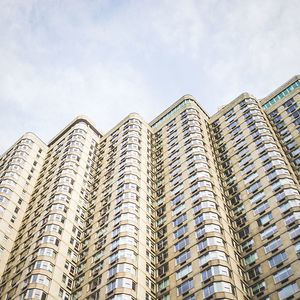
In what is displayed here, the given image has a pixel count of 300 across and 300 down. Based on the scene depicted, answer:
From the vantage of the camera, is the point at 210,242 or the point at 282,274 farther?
the point at 210,242

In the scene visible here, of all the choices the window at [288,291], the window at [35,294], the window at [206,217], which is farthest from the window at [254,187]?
the window at [35,294]

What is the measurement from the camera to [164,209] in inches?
2744

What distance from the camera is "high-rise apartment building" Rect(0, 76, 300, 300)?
54.0m

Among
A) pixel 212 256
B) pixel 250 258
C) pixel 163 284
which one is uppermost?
pixel 250 258

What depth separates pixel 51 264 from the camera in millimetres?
59938

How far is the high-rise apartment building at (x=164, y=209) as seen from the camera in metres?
54.0

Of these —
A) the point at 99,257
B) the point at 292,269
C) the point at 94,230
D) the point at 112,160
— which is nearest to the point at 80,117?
the point at 112,160

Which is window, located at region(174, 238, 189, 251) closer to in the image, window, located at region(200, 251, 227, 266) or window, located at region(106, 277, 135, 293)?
window, located at region(200, 251, 227, 266)

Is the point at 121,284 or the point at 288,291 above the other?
the point at 121,284

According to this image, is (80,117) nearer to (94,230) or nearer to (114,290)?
(94,230)

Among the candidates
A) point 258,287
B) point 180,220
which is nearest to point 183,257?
point 180,220

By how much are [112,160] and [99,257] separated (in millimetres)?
27966

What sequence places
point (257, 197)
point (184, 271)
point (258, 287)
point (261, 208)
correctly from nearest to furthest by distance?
point (258, 287), point (184, 271), point (261, 208), point (257, 197)

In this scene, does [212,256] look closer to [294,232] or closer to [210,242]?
[210,242]
